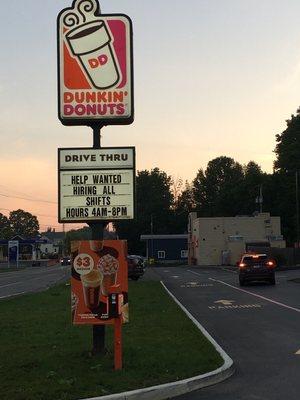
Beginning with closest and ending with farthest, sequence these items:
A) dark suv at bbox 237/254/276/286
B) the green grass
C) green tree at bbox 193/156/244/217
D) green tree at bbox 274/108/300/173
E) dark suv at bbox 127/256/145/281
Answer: the green grass
dark suv at bbox 237/254/276/286
dark suv at bbox 127/256/145/281
green tree at bbox 274/108/300/173
green tree at bbox 193/156/244/217

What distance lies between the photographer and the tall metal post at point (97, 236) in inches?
377

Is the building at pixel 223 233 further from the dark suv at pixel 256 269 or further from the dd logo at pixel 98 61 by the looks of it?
the dd logo at pixel 98 61

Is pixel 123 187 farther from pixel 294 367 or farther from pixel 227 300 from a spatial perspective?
pixel 227 300

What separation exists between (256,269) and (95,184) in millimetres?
22295

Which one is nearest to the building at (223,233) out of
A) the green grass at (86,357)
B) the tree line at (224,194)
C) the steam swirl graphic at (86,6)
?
the tree line at (224,194)

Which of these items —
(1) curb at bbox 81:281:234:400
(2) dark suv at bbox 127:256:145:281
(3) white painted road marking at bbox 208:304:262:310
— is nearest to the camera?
(1) curb at bbox 81:281:234:400

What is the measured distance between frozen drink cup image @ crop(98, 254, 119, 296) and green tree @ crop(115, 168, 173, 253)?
11229cm

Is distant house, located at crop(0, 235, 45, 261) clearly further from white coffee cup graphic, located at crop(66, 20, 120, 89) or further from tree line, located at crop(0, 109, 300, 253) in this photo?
white coffee cup graphic, located at crop(66, 20, 120, 89)

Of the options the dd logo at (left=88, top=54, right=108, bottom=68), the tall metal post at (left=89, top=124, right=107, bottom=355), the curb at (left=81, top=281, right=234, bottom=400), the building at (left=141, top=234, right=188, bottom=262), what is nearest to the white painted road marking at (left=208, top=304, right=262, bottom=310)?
the tall metal post at (left=89, top=124, right=107, bottom=355)

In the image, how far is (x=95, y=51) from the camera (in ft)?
33.4

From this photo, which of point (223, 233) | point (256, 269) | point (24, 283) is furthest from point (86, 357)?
point (223, 233)

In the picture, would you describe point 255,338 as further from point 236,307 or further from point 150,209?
point 150,209

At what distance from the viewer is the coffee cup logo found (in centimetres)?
1014

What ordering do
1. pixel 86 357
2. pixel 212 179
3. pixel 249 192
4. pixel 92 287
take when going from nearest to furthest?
pixel 92 287
pixel 86 357
pixel 249 192
pixel 212 179
